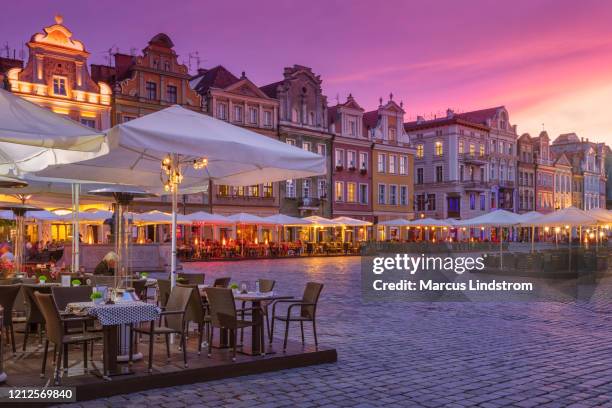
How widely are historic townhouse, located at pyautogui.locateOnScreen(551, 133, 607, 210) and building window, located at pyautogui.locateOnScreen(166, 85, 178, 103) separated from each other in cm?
6680

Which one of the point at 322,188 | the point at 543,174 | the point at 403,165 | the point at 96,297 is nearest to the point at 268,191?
the point at 322,188

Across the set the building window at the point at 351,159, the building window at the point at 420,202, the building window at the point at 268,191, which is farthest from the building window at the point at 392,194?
the building window at the point at 268,191

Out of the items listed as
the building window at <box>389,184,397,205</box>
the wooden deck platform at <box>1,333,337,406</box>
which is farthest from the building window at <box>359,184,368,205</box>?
the wooden deck platform at <box>1,333,337,406</box>

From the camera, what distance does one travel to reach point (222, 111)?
4328 centimetres

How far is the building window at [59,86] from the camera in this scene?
117 feet

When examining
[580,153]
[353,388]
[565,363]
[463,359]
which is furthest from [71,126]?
[580,153]

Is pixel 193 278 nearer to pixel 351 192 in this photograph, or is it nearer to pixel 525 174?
pixel 351 192

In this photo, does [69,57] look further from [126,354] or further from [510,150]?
[510,150]

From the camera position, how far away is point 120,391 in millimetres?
6758

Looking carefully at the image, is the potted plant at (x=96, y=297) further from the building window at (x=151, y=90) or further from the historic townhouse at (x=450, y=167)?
the historic townhouse at (x=450, y=167)

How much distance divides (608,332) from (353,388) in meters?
5.93

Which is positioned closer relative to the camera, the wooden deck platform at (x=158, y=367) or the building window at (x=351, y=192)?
the wooden deck platform at (x=158, y=367)

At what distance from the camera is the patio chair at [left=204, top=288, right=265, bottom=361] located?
8078 millimetres

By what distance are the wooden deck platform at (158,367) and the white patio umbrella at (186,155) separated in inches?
58.1
